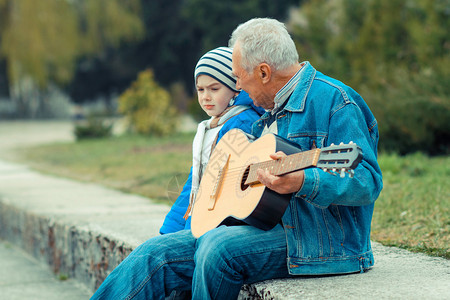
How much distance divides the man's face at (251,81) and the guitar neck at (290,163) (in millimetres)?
316

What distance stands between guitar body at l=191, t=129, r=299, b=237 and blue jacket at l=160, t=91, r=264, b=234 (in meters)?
0.13

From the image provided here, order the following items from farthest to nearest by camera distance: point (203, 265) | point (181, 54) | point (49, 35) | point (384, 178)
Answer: point (181, 54)
point (49, 35)
point (384, 178)
point (203, 265)

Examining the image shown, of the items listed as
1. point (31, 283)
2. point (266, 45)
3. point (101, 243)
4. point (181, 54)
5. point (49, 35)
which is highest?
point (266, 45)

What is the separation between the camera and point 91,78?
136ft

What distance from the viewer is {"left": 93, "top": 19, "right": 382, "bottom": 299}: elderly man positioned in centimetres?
226

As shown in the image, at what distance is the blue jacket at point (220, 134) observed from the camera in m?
2.88

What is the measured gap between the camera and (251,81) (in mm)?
2463

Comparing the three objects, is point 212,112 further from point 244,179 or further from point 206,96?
point 244,179

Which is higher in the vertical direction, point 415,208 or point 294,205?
point 294,205

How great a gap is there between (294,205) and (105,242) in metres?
1.86

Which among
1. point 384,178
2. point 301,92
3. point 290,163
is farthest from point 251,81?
point 384,178

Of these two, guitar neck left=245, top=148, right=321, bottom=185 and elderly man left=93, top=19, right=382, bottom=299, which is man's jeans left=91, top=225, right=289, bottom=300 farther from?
guitar neck left=245, top=148, right=321, bottom=185

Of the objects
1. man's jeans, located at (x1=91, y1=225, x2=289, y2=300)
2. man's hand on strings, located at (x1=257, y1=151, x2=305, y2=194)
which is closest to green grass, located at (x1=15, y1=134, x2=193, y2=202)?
man's jeans, located at (x1=91, y1=225, x2=289, y2=300)

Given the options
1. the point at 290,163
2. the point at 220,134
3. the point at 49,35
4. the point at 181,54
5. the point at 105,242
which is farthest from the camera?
the point at 181,54
